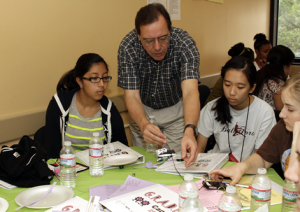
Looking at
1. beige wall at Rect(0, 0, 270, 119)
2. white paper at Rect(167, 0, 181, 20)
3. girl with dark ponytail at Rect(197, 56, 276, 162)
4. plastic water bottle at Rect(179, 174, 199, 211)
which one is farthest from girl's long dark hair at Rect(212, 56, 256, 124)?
white paper at Rect(167, 0, 181, 20)

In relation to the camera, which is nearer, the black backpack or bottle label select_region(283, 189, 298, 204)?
bottle label select_region(283, 189, 298, 204)

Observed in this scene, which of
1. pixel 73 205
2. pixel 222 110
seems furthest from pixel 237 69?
pixel 73 205

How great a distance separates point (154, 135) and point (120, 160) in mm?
265

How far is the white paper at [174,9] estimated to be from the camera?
3.28m

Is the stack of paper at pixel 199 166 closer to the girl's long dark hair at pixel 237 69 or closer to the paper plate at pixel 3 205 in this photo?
the girl's long dark hair at pixel 237 69

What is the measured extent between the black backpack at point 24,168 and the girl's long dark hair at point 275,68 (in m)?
2.25

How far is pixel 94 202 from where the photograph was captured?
114cm

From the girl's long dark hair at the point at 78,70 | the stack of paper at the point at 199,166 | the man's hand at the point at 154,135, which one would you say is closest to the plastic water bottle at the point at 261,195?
the stack of paper at the point at 199,166

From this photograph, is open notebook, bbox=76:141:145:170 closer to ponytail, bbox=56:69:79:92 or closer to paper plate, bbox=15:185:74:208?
paper plate, bbox=15:185:74:208

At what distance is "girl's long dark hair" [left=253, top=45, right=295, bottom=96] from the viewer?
286cm

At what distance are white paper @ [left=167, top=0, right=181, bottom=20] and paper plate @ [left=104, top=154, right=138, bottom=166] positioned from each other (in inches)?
84.7

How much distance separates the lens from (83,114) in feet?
7.19

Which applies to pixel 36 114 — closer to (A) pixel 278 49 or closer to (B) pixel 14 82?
(B) pixel 14 82

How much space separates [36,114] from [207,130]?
1.37 m
